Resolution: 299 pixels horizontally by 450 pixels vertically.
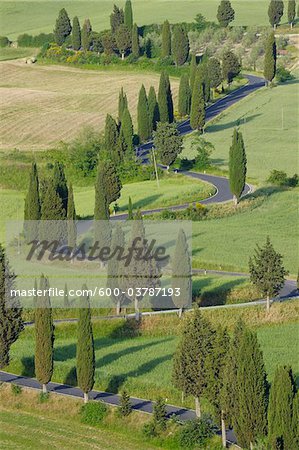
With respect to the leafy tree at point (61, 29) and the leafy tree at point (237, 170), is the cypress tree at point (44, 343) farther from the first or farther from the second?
the leafy tree at point (61, 29)

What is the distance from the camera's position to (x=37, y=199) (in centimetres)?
9050

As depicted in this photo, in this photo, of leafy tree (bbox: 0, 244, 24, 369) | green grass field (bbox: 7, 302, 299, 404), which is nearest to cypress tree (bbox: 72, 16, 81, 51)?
green grass field (bbox: 7, 302, 299, 404)

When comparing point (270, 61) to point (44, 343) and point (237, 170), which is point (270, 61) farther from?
point (44, 343)

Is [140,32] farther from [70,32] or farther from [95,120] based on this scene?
[95,120]

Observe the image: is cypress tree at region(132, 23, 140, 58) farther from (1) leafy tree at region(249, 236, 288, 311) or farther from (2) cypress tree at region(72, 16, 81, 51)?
(1) leafy tree at region(249, 236, 288, 311)

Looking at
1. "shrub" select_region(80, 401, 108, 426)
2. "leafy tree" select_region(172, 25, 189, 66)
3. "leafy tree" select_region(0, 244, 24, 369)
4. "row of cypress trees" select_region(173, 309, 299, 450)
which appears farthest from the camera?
"leafy tree" select_region(172, 25, 189, 66)

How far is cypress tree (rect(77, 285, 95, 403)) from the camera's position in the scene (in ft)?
196

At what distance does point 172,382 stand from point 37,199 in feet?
115

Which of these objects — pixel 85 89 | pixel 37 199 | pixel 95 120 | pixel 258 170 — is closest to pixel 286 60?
pixel 85 89

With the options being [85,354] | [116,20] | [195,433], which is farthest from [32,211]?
[116,20]

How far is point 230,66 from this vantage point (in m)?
158

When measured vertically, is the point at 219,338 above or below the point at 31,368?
above

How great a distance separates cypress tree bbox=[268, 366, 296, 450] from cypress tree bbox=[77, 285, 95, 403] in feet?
42.6

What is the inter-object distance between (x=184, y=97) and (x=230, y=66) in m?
16.5
